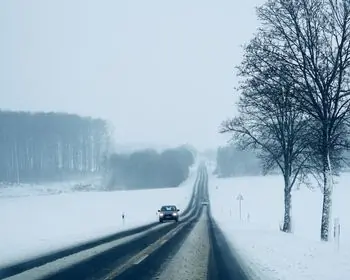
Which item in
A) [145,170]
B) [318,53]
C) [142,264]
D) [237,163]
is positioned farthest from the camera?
[237,163]

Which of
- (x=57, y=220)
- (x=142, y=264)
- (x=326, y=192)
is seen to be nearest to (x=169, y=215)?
(x=57, y=220)

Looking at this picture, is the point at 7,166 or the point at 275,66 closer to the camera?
the point at 275,66

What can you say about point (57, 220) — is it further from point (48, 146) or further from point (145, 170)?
point (145, 170)

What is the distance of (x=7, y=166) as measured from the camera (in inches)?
3147

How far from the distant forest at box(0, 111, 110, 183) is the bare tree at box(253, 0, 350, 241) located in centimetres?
6141

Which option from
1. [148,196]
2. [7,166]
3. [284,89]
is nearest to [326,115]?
[284,89]

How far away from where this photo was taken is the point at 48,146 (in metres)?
92.2

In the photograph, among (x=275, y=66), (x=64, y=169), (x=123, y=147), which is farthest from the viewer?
(x=123, y=147)

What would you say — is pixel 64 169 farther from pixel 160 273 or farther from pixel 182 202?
pixel 160 273

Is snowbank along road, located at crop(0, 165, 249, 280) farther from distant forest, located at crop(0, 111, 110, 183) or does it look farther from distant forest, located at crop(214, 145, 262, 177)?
distant forest, located at crop(214, 145, 262, 177)

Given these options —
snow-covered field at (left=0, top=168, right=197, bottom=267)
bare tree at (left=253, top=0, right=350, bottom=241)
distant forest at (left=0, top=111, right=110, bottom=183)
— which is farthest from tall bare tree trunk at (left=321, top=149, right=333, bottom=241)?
distant forest at (left=0, top=111, right=110, bottom=183)

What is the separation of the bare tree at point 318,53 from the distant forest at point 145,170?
258 feet

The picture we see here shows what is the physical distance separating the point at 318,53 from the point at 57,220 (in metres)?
22.6

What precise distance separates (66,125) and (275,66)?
287 feet
